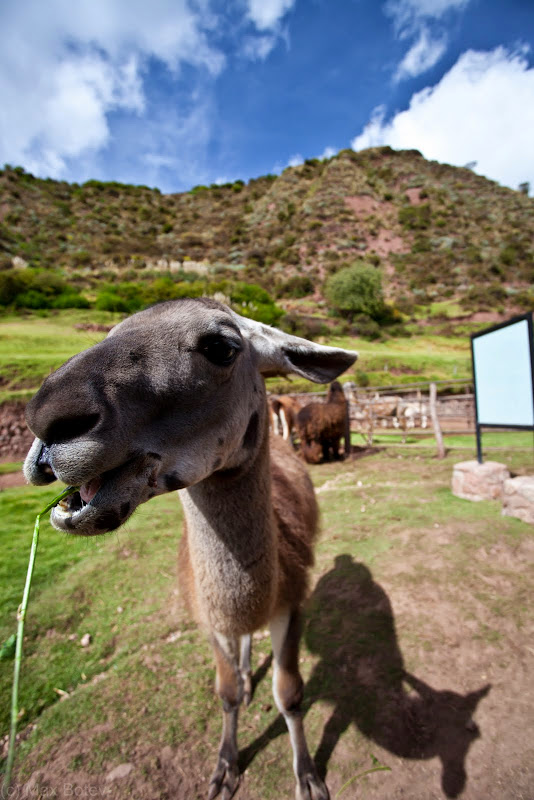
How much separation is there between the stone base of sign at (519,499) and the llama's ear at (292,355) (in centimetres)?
433

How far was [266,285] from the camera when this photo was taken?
5453cm

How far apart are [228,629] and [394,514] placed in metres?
4.80

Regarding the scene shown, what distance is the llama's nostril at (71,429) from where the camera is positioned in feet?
3.51

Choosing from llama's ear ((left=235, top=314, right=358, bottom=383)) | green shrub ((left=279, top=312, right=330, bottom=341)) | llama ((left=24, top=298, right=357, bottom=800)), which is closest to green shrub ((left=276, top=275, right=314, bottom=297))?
green shrub ((left=279, top=312, right=330, bottom=341))

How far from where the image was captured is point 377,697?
2.88 meters

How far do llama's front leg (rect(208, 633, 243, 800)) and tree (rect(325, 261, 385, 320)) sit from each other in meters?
42.9

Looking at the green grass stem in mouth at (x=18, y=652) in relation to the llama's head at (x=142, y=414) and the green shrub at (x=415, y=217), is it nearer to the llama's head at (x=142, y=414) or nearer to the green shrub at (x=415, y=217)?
the llama's head at (x=142, y=414)

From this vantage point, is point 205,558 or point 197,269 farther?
point 197,269

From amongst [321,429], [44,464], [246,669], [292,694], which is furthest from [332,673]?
[321,429]

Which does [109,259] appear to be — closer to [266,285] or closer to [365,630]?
[266,285]

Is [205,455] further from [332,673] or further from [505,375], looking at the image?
[505,375]

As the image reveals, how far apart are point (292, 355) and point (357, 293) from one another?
4489cm

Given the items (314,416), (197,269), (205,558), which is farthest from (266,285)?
(205,558)

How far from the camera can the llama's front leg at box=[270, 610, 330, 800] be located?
2.30 meters
